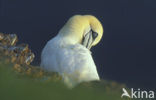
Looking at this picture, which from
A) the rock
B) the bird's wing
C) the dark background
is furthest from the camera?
the dark background

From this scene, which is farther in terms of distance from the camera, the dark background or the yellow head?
the dark background

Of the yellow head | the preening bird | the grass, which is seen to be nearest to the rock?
the preening bird

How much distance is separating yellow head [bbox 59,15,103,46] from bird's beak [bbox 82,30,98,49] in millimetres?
47

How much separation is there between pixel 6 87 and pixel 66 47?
14.3ft

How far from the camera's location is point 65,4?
51.3 ft

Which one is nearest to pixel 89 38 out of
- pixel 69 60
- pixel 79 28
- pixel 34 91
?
pixel 79 28

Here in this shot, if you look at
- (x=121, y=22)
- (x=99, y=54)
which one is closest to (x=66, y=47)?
(x=99, y=54)

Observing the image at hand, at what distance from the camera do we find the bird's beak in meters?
7.12

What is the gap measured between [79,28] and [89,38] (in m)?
0.43

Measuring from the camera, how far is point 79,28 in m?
6.84

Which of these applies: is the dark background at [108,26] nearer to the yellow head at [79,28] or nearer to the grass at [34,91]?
the yellow head at [79,28]

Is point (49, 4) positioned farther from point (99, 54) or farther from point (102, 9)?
point (99, 54)

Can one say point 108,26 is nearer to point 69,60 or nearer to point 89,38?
point 89,38

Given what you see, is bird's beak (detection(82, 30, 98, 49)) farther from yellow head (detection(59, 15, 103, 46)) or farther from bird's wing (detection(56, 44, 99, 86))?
bird's wing (detection(56, 44, 99, 86))
